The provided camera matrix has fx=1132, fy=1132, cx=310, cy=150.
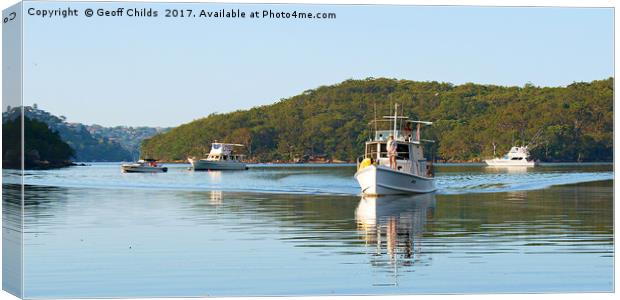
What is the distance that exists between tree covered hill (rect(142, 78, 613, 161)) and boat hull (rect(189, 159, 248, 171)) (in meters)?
2.03

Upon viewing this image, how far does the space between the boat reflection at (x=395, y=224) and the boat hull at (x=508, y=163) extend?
5594 cm

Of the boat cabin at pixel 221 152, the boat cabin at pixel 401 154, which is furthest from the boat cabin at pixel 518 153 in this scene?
the boat cabin at pixel 401 154

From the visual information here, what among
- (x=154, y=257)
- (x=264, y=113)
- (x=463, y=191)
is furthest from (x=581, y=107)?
(x=154, y=257)

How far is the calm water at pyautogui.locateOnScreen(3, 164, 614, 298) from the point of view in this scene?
666 inches

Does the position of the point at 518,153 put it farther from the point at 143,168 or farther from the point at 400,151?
the point at 400,151

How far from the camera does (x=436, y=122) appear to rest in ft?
261

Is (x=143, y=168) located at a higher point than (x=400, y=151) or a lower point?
lower

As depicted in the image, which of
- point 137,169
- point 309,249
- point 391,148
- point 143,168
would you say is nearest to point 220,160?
point 143,168

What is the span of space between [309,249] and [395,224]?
780 cm

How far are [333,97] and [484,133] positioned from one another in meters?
27.6

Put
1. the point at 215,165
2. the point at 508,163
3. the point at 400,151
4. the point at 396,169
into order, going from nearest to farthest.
Answer: the point at 396,169 < the point at 400,151 < the point at 508,163 < the point at 215,165

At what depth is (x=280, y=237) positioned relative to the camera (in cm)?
2433

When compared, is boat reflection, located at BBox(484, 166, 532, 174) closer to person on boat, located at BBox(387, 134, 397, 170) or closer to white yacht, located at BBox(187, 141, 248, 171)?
white yacht, located at BBox(187, 141, 248, 171)

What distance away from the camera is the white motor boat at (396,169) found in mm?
45281
